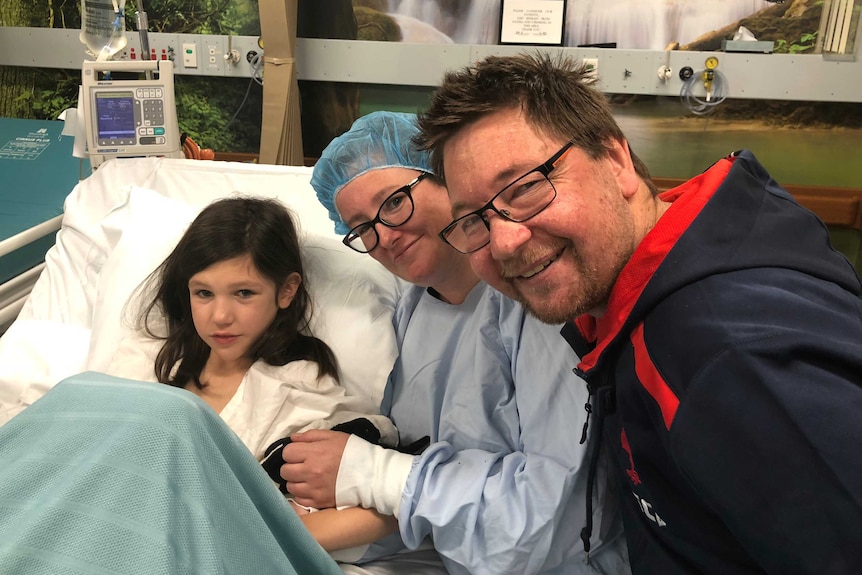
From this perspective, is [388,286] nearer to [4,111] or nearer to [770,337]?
[770,337]

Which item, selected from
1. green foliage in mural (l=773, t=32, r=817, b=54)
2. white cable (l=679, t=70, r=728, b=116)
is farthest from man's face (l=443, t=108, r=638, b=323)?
green foliage in mural (l=773, t=32, r=817, b=54)

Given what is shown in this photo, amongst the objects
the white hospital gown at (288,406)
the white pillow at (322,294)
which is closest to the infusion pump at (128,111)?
the white pillow at (322,294)

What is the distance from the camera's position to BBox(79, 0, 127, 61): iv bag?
2568 millimetres

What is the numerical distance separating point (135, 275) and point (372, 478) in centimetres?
109

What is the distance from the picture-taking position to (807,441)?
28.6 inches

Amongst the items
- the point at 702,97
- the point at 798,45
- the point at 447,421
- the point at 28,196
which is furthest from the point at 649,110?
the point at 28,196

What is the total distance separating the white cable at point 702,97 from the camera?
3.20 meters

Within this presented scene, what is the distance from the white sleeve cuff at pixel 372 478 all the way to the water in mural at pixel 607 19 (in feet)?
8.61

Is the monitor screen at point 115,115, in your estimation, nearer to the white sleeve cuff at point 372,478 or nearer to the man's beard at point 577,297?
the white sleeve cuff at point 372,478

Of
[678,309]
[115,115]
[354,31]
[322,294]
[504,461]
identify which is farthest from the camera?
[354,31]

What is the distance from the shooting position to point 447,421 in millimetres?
1477

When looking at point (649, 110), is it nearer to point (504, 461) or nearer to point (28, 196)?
point (504, 461)

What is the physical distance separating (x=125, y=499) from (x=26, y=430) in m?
0.21

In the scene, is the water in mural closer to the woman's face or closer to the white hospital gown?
the woman's face
